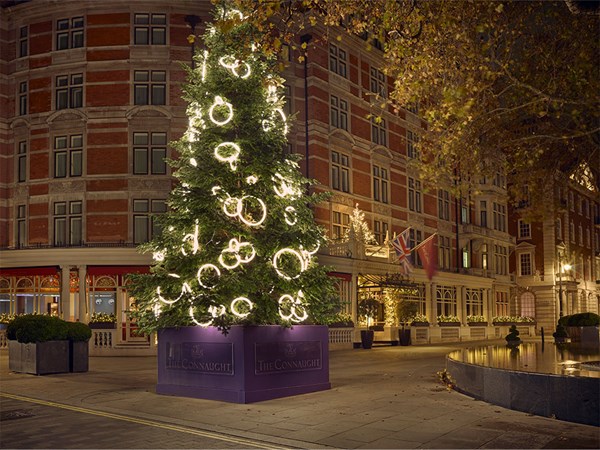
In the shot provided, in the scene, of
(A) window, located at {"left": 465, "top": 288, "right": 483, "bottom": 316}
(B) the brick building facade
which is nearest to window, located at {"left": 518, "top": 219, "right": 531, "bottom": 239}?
(A) window, located at {"left": 465, "top": 288, "right": 483, "bottom": 316}

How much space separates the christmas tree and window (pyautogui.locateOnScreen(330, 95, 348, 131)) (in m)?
21.8

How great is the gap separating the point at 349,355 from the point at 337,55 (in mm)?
17414

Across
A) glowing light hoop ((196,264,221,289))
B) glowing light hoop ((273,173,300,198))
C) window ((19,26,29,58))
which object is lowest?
glowing light hoop ((196,264,221,289))

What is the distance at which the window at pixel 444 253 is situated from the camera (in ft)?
154

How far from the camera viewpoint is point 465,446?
30.0 ft

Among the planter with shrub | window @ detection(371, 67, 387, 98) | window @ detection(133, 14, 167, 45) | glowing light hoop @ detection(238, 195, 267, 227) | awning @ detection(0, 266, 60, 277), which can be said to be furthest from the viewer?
window @ detection(371, 67, 387, 98)

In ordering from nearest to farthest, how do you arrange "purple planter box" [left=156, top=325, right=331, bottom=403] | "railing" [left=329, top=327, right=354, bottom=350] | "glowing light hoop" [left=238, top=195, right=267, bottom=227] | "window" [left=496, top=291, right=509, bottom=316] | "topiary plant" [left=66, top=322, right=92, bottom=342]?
"purple planter box" [left=156, top=325, right=331, bottom=403] < "glowing light hoop" [left=238, top=195, right=267, bottom=227] < "topiary plant" [left=66, top=322, right=92, bottom=342] < "railing" [left=329, top=327, right=354, bottom=350] < "window" [left=496, top=291, right=509, bottom=316]

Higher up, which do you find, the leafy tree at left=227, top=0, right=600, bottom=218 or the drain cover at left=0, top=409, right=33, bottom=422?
the leafy tree at left=227, top=0, right=600, bottom=218

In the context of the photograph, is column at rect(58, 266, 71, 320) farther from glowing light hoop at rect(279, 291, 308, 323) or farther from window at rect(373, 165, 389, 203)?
glowing light hoop at rect(279, 291, 308, 323)

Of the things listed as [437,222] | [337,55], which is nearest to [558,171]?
[337,55]

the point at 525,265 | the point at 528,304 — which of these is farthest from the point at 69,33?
the point at 528,304

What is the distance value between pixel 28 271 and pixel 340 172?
16.3 meters

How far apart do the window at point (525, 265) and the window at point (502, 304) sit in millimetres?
6187

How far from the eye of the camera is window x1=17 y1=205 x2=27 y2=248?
32.5 metres
